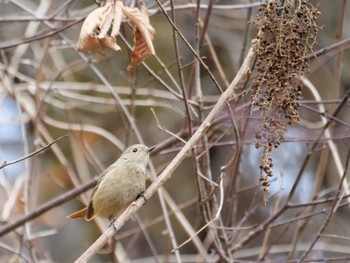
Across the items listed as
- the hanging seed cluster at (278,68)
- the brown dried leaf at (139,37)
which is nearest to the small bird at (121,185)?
the brown dried leaf at (139,37)

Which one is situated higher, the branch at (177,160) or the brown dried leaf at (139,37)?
the brown dried leaf at (139,37)

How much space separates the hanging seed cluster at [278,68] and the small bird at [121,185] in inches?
54.3

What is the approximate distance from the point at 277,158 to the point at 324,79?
51.8 inches

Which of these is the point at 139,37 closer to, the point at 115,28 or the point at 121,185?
the point at 115,28

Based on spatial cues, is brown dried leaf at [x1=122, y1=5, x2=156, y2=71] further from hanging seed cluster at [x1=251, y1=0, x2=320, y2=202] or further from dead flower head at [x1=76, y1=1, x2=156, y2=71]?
hanging seed cluster at [x1=251, y1=0, x2=320, y2=202]

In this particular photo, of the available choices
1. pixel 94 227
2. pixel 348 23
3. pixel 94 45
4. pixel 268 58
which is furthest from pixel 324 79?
pixel 268 58

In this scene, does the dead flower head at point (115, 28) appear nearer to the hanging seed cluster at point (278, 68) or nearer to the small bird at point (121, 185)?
the hanging seed cluster at point (278, 68)

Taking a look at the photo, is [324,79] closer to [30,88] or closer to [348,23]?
[348,23]

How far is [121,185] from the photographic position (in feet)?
12.7

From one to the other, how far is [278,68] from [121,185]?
161 centimetres

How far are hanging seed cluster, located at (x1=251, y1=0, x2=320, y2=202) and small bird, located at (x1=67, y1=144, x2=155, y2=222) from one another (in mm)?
1380

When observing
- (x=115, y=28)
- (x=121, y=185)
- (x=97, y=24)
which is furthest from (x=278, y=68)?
(x=121, y=185)

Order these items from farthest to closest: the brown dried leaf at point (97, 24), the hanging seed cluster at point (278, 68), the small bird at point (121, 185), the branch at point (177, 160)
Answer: the small bird at point (121, 185)
the brown dried leaf at point (97, 24)
the branch at point (177, 160)
the hanging seed cluster at point (278, 68)

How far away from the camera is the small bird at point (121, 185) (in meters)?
3.83
